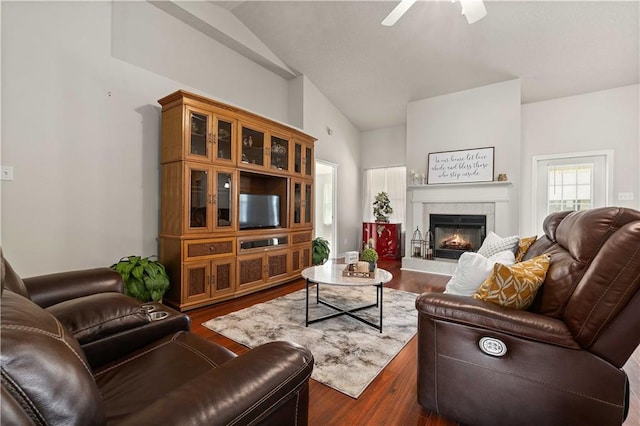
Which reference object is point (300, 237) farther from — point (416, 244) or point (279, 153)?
point (416, 244)

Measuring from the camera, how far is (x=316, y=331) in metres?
2.43

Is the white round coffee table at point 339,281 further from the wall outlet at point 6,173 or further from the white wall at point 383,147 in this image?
the white wall at point 383,147

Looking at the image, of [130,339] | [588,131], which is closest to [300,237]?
[130,339]

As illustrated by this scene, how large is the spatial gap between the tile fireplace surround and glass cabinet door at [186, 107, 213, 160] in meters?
3.50

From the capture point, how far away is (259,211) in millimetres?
3816

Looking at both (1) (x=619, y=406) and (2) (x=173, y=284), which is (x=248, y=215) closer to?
(2) (x=173, y=284)

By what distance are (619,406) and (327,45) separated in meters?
4.51

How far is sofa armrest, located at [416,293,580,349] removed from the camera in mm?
1170

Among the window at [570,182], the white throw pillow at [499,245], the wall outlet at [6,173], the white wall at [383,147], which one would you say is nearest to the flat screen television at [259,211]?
the wall outlet at [6,173]

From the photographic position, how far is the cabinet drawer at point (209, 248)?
296 centimetres

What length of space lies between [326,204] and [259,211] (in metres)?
2.62

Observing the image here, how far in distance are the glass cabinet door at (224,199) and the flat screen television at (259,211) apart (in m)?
0.22

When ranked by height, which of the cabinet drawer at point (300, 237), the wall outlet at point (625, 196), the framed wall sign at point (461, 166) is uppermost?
the framed wall sign at point (461, 166)

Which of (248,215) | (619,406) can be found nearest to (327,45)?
(248,215)
